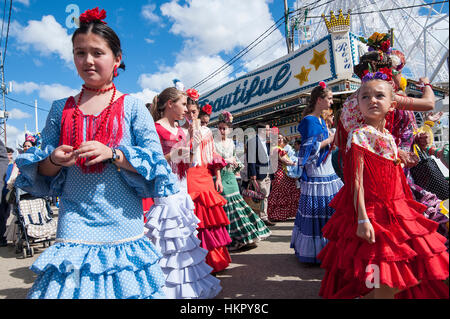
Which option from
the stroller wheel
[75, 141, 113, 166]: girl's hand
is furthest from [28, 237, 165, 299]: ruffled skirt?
the stroller wheel

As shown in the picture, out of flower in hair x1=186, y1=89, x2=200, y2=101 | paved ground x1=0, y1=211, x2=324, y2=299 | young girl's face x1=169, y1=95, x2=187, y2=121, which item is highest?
flower in hair x1=186, y1=89, x2=200, y2=101

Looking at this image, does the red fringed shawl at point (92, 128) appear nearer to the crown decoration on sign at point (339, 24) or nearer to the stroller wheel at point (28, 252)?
the stroller wheel at point (28, 252)

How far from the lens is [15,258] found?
5270 mm

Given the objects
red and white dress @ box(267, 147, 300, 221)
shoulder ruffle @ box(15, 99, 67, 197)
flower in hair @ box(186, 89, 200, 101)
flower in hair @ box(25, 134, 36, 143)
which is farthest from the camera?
red and white dress @ box(267, 147, 300, 221)

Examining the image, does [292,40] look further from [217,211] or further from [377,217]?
[377,217]

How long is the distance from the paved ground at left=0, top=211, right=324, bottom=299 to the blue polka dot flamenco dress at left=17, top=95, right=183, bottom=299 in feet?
5.44

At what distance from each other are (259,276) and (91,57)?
2867 millimetres

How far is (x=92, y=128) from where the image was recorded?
5.39ft

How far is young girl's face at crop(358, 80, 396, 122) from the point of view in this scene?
6.59ft

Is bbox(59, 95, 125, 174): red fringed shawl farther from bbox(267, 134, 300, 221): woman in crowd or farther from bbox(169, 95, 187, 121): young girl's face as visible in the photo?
bbox(267, 134, 300, 221): woman in crowd

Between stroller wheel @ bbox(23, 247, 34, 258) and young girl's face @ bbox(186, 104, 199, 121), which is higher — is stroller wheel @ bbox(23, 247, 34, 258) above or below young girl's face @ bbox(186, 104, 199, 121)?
below

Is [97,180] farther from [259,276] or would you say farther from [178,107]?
[259,276]

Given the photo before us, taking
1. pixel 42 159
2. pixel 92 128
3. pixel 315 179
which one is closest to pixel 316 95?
pixel 315 179

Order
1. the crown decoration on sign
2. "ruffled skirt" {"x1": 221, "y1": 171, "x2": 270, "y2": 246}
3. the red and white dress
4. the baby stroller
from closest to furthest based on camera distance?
"ruffled skirt" {"x1": 221, "y1": 171, "x2": 270, "y2": 246} < the baby stroller < the red and white dress < the crown decoration on sign
